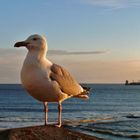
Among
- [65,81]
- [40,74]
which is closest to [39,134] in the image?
[40,74]

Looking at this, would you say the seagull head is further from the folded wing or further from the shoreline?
the shoreline

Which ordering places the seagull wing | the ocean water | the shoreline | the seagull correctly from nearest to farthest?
1. the shoreline
2. the seagull
3. the seagull wing
4. the ocean water

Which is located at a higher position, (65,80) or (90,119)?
(65,80)

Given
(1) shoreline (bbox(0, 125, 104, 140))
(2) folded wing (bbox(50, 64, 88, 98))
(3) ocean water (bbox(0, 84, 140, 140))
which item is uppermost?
(2) folded wing (bbox(50, 64, 88, 98))

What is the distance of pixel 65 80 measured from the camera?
10.3m

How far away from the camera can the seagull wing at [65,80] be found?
32.3ft

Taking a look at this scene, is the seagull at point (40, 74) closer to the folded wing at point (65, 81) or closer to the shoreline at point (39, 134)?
the folded wing at point (65, 81)

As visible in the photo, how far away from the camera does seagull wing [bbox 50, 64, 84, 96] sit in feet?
32.3

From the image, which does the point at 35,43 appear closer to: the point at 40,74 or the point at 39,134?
the point at 40,74

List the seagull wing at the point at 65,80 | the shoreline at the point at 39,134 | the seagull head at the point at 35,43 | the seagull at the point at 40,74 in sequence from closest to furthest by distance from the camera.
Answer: the shoreline at the point at 39,134 < the seagull at the point at 40,74 < the seagull head at the point at 35,43 < the seagull wing at the point at 65,80

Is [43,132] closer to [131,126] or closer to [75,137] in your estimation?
[75,137]

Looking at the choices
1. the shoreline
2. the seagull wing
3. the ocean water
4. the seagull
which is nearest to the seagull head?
the seagull

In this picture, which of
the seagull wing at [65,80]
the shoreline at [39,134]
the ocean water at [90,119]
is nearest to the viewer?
the shoreline at [39,134]

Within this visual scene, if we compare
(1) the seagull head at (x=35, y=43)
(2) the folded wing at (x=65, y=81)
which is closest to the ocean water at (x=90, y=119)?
(2) the folded wing at (x=65, y=81)
